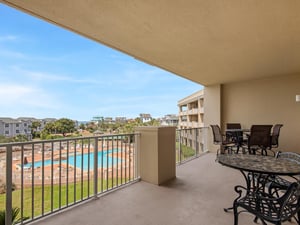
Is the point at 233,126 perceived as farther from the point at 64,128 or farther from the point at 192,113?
the point at 192,113

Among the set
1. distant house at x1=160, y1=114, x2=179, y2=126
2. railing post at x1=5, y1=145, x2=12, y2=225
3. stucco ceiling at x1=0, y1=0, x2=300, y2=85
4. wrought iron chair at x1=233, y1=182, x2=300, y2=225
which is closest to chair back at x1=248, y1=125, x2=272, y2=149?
stucco ceiling at x1=0, y1=0, x2=300, y2=85

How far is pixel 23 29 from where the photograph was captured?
32.6ft

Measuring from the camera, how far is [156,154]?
10.9 ft

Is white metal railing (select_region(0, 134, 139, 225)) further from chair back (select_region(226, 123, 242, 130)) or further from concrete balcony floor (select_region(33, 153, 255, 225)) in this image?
chair back (select_region(226, 123, 242, 130))

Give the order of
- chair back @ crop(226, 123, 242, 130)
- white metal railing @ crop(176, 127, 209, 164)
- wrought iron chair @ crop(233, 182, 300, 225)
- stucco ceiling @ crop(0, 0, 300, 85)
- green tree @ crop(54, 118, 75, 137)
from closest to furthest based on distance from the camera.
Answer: wrought iron chair @ crop(233, 182, 300, 225) < stucco ceiling @ crop(0, 0, 300, 85) < green tree @ crop(54, 118, 75, 137) < white metal railing @ crop(176, 127, 209, 164) < chair back @ crop(226, 123, 242, 130)

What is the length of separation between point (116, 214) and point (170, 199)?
830 mm

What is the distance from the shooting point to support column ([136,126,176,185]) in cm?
333

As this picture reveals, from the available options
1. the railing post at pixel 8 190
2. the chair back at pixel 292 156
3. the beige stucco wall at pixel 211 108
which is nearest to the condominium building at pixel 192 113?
the beige stucco wall at pixel 211 108

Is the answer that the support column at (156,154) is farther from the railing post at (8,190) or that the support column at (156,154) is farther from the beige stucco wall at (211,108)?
the beige stucco wall at (211,108)

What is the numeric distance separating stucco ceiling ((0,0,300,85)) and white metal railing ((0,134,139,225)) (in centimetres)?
156

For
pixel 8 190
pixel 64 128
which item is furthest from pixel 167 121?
pixel 8 190

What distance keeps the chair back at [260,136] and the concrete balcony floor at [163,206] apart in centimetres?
143


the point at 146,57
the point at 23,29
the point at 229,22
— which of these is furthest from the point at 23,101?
the point at 229,22

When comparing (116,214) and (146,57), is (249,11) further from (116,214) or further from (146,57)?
(116,214)
